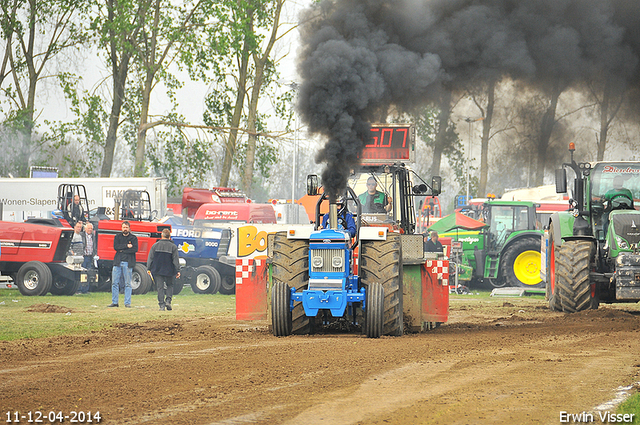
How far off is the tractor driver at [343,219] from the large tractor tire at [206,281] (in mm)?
10648

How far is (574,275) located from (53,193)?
2523 cm

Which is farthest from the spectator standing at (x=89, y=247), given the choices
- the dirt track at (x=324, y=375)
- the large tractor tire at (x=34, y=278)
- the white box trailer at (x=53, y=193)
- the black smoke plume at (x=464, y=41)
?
the black smoke plume at (x=464, y=41)

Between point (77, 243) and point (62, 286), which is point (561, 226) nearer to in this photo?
point (62, 286)

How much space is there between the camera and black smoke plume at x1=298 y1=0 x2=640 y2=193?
37.9 ft

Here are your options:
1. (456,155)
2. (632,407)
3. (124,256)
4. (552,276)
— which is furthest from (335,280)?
(456,155)

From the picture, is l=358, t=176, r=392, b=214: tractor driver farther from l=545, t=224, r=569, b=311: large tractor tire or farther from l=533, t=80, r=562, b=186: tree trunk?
l=533, t=80, r=562, b=186: tree trunk

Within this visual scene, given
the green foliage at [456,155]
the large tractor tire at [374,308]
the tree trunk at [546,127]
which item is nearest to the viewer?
the large tractor tire at [374,308]

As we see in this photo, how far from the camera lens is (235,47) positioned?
2947 cm

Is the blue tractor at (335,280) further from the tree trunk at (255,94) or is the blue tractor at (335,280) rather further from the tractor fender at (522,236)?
the tree trunk at (255,94)

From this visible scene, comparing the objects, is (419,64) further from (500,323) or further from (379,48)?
(500,323)

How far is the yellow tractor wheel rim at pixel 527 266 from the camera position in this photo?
21.9 m

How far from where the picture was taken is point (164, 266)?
16.5 m

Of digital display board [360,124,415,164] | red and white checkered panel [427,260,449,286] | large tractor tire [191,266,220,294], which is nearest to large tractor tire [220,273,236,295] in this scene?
large tractor tire [191,266,220,294]

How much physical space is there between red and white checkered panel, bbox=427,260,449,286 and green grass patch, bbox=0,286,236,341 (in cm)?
527
